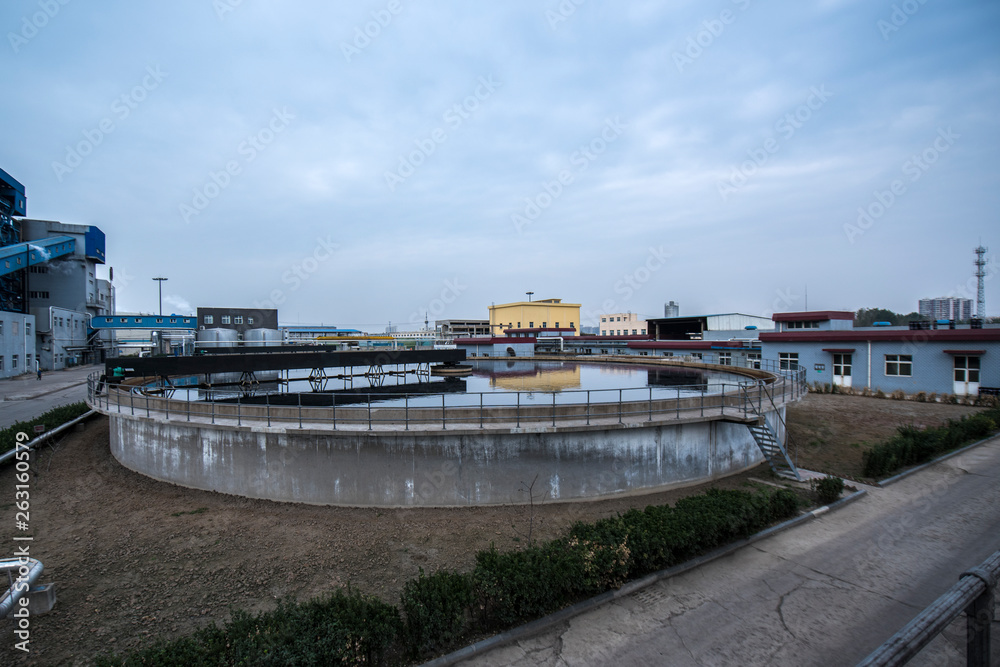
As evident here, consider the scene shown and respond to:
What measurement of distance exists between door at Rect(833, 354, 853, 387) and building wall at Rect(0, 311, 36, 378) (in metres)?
72.8

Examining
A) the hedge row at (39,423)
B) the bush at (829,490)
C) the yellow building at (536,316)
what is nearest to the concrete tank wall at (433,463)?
the bush at (829,490)

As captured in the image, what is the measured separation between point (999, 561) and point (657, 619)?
230 inches

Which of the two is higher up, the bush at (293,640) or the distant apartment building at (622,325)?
the distant apartment building at (622,325)

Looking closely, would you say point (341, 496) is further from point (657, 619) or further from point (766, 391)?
point (766, 391)

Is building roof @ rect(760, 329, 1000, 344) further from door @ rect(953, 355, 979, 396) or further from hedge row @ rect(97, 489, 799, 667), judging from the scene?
hedge row @ rect(97, 489, 799, 667)

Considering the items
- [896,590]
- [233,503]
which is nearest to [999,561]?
[896,590]

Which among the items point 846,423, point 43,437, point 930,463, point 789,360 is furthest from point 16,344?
point 789,360

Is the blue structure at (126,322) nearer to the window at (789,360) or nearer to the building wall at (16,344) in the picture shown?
the building wall at (16,344)

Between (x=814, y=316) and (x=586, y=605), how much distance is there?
133 feet

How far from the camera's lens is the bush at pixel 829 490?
12.9 metres

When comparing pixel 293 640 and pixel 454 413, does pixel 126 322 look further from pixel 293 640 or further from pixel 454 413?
pixel 293 640

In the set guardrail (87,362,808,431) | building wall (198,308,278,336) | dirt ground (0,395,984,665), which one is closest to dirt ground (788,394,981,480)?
dirt ground (0,395,984,665)

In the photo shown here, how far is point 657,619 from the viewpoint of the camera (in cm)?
801

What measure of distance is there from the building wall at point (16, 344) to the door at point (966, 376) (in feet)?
254
